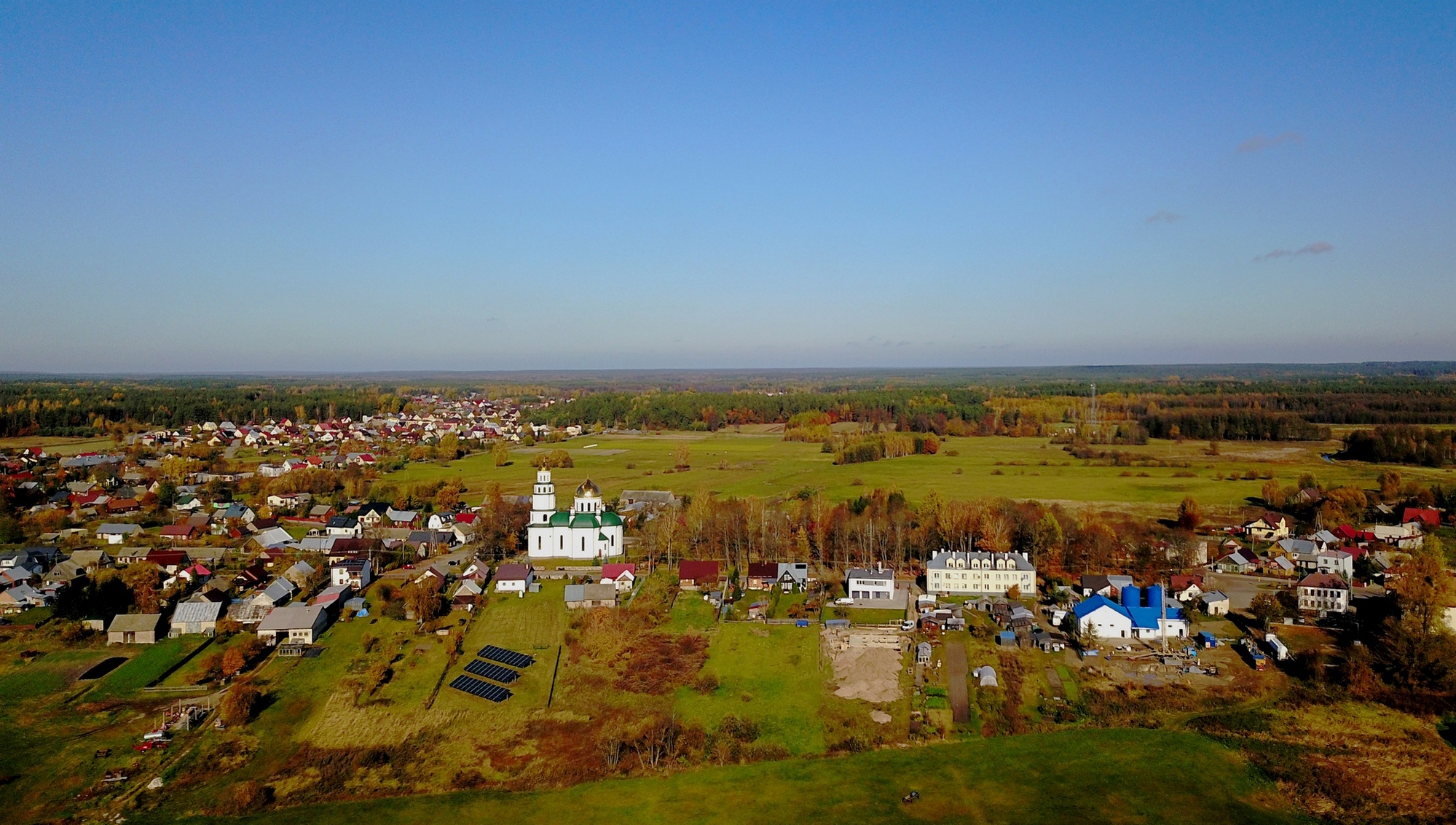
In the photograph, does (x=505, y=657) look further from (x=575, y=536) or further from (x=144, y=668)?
(x=575, y=536)

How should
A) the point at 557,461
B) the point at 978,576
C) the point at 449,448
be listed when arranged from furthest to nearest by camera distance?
the point at 449,448 < the point at 557,461 < the point at 978,576

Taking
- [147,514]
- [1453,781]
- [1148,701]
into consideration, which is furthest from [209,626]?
[1453,781]

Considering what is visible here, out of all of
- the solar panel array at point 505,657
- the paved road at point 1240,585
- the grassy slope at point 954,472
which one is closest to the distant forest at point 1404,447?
the grassy slope at point 954,472

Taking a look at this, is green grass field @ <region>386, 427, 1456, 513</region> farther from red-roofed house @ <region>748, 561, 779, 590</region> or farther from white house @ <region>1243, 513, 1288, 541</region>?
red-roofed house @ <region>748, 561, 779, 590</region>

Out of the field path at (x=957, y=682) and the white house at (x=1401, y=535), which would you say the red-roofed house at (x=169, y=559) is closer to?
the field path at (x=957, y=682)

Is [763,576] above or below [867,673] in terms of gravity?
above

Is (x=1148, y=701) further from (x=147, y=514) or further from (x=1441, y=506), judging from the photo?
(x=147, y=514)

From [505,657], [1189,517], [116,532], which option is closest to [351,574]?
[505,657]
